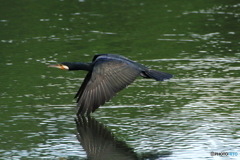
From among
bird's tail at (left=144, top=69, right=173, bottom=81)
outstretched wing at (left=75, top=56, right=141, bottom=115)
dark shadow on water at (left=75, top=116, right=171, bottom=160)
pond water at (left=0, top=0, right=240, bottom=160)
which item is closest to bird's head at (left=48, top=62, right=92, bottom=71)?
outstretched wing at (left=75, top=56, right=141, bottom=115)

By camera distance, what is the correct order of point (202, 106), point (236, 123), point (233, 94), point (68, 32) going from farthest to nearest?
point (68, 32) < point (233, 94) < point (202, 106) < point (236, 123)

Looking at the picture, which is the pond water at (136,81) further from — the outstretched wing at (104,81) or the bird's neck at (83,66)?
the bird's neck at (83,66)

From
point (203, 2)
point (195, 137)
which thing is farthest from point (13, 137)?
point (203, 2)

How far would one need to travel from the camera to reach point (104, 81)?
9.44 meters

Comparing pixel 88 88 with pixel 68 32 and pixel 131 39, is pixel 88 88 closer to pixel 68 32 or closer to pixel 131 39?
pixel 131 39

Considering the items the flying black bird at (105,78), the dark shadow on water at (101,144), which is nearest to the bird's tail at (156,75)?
the flying black bird at (105,78)

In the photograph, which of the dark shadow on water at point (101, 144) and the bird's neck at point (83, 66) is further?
the bird's neck at point (83, 66)

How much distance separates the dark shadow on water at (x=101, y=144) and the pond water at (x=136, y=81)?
8 centimetres

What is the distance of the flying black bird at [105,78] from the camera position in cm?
912

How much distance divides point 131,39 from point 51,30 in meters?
2.82

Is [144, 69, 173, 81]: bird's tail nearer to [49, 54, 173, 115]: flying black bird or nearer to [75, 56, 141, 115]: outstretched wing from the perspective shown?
[49, 54, 173, 115]: flying black bird

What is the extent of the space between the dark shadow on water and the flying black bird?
0.24 m

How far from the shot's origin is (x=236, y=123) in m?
8.83

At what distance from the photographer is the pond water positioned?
823 centimetres
